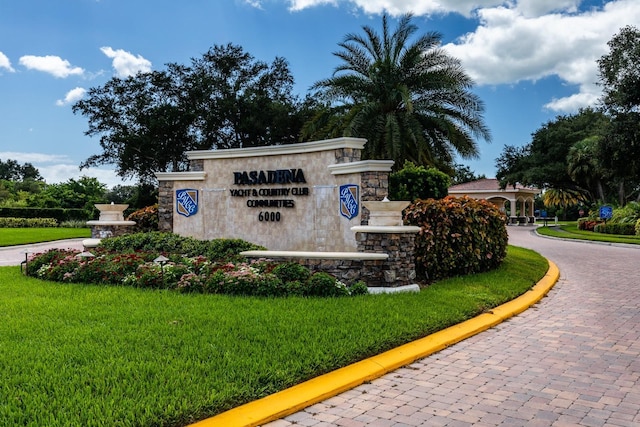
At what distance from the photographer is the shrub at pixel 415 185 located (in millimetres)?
13078

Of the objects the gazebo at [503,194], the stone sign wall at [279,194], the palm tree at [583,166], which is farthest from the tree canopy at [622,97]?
the gazebo at [503,194]

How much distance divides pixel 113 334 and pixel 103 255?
6.46 m

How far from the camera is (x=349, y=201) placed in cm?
1208

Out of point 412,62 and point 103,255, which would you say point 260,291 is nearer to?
point 103,255

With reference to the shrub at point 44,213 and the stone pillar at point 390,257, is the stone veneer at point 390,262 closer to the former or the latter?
the stone pillar at point 390,257

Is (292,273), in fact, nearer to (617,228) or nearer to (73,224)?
(617,228)

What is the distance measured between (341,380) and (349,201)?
725 centimetres

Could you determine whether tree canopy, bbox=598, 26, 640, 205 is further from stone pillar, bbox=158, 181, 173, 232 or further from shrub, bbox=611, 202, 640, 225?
stone pillar, bbox=158, 181, 173, 232

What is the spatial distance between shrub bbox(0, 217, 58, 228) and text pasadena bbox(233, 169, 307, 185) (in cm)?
3078

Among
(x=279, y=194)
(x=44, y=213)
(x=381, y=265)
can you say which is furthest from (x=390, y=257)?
(x=44, y=213)

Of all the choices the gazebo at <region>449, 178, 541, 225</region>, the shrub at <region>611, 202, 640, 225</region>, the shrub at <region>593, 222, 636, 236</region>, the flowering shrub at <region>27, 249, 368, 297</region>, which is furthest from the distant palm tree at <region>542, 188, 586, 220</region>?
the flowering shrub at <region>27, 249, 368, 297</region>

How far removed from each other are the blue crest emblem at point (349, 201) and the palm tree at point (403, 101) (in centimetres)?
769

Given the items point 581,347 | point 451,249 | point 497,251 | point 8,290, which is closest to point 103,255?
point 8,290

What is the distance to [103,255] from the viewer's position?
39.5 feet
